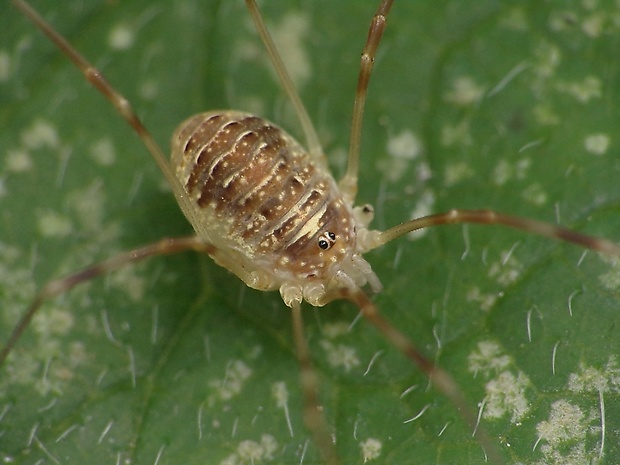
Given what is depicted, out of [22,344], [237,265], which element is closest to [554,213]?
[237,265]

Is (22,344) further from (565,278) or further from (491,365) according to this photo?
(565,278)

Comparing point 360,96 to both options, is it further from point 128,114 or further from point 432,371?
point 432,371

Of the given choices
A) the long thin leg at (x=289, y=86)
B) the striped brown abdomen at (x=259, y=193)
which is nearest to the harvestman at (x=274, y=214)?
the striped brown abdomen at (x=259, y=193)

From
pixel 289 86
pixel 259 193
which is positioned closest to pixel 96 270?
pixel 259 193

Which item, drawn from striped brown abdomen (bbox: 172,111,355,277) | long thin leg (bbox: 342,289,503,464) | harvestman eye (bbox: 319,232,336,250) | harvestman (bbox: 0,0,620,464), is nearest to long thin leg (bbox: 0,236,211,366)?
harvestman (bbox: 0,0,620,464)

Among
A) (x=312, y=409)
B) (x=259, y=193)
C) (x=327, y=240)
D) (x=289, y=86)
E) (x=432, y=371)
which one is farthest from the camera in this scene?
(x=289, y=86)

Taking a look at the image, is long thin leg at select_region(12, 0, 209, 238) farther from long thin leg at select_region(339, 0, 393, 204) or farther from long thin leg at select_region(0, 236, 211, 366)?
long thin leg at select_region(339, 0, 393, 204)
